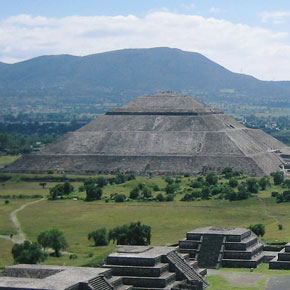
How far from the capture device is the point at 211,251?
62.7 meters

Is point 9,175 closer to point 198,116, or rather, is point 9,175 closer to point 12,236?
point 198,116

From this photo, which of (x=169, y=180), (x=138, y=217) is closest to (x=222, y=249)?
(x=138, y=217)

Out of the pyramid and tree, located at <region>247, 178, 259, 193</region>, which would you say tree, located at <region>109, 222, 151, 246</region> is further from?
the pyramid

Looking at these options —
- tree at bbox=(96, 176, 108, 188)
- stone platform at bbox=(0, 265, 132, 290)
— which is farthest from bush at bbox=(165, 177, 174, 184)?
stone platform at bbox=(0, 265, 132, 290)

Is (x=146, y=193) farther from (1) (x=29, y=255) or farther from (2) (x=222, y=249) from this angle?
(1) (x=29, y=255)

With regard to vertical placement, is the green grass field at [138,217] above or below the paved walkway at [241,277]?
below

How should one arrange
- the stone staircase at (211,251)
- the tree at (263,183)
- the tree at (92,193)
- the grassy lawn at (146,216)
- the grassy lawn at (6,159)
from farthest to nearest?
the grassy lawn at (6,159) → the tree at (263,183) → the tree at (92,193) → the grassy lawn at (146,216) → the stone staircase at (211,251)

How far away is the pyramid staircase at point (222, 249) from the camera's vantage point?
203 feet

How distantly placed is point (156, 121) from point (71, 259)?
Answer: 9191 centimetres

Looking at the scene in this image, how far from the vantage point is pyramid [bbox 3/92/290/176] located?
138 metres

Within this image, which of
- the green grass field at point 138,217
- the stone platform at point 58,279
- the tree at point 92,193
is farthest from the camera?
the tree at point 92,193

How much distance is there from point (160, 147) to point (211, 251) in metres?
82.6

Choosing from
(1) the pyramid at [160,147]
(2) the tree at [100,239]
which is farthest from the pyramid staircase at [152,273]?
(1) the pyramid at [160,147]

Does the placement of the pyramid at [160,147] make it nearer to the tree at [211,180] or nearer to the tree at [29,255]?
the tree at [211,180]
